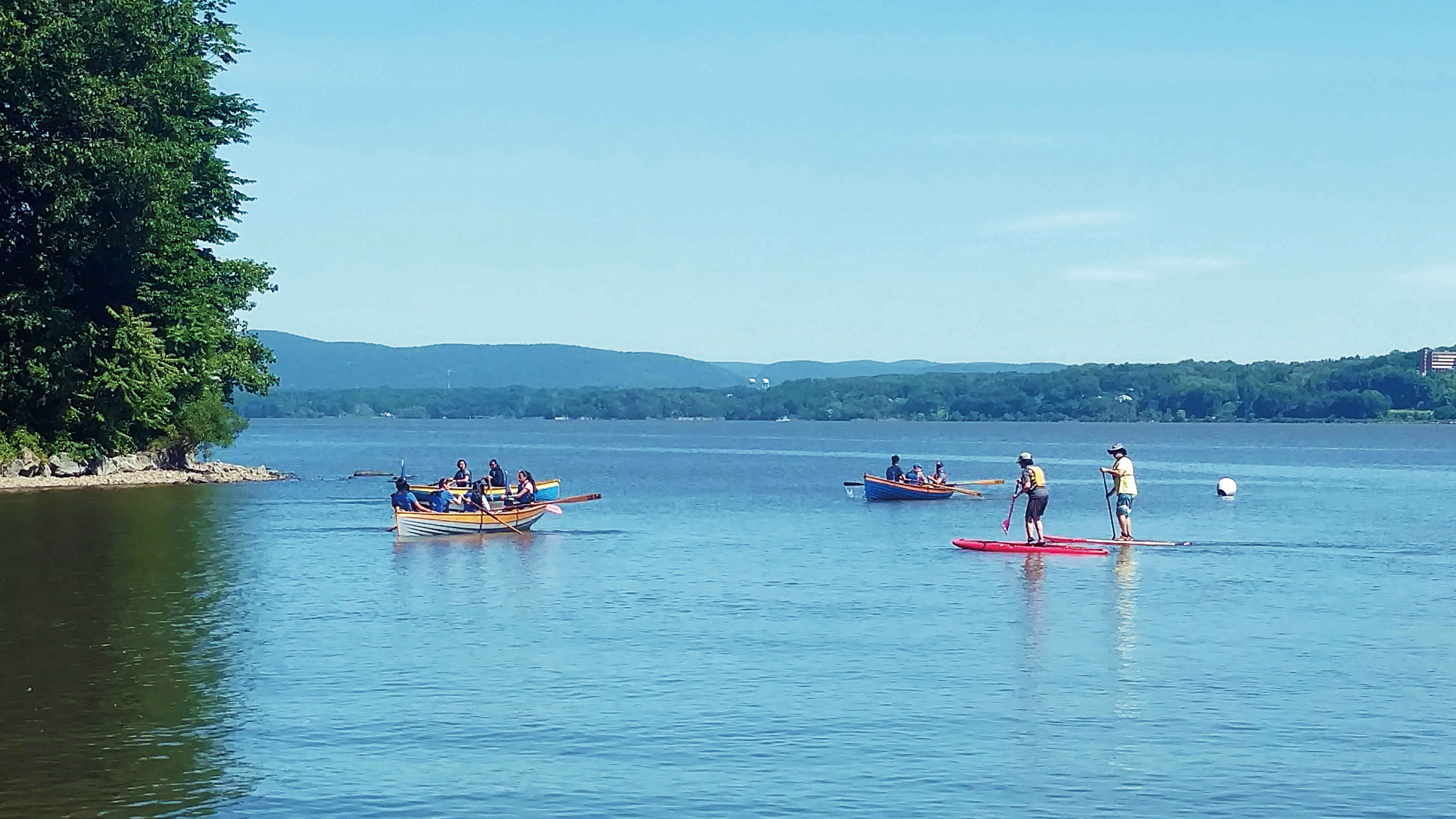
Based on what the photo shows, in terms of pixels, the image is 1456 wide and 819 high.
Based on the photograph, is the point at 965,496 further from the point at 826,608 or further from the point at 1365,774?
the point at 1365,774

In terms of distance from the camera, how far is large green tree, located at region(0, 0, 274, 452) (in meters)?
50.7

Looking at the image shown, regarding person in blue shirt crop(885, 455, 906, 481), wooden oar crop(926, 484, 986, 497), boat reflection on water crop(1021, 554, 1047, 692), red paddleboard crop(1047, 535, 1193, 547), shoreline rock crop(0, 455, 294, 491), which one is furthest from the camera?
wooden oar crop(926, 484, 986, 497)

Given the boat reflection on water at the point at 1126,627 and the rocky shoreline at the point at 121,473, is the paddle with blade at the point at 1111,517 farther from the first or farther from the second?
the rocky shoreline at the point at 121,473

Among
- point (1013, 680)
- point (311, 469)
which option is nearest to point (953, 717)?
point (1013, 680)

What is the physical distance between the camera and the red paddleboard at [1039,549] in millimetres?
38281

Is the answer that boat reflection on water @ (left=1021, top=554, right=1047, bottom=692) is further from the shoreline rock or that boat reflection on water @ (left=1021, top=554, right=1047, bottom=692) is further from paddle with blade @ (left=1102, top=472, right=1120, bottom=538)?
the shoreline rock

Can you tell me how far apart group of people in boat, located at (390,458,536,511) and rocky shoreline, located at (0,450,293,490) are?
1802cm

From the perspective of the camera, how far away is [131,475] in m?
66.1

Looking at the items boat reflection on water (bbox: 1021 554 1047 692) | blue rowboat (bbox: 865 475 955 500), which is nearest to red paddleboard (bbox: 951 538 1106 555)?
boat reflection on water (bbox: 1021 554 1047 692)

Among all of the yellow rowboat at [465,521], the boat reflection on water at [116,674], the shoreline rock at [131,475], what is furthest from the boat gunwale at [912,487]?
the boat reflection on water at [116,674]

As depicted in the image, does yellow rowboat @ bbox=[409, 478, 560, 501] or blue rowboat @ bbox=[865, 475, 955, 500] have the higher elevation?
yellow rowboat @ bbox=[409, 478, 560, 501]

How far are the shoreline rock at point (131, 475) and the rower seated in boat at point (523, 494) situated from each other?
21.3 m

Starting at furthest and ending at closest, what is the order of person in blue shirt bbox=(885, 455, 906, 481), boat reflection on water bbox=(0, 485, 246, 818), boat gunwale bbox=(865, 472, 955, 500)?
person in blue shirt bbox=(885, 455, 906, 481) < boat gunwale bbox=(865, 472, 955, 500) < boat reflection on water bbox=(0, 485, 246, 818)

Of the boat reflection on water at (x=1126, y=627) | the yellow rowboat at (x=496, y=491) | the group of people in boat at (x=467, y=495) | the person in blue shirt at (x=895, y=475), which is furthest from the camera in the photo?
the person in blue shirt at (x=895, y=475)
